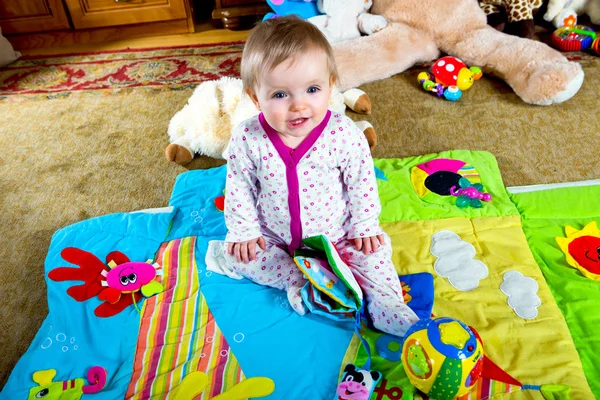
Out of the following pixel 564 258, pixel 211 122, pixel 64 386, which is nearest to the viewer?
pixel 64 386

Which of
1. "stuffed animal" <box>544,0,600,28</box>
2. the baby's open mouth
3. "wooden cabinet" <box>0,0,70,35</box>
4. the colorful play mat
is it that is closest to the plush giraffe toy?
"stuffed animal" <box>544,0,600,28</box>

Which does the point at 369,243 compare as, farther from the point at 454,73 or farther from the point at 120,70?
the point at 120,70

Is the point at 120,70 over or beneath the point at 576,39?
beneath

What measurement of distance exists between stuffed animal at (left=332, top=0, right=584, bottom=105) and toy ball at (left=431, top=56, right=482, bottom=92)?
107mm

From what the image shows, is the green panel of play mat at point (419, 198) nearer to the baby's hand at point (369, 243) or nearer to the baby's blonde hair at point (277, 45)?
the baby's hand at point (369, 243)

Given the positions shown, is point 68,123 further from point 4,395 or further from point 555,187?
point 555,187

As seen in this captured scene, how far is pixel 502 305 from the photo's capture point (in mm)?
994

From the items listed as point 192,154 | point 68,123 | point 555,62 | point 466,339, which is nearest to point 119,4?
point 68,123

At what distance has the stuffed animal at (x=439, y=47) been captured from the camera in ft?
5.54

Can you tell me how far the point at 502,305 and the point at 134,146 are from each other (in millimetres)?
1208

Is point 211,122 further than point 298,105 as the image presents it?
Yes

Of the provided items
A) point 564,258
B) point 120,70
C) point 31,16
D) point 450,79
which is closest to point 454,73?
point 450,79

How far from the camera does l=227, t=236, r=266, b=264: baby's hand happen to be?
3.31ft

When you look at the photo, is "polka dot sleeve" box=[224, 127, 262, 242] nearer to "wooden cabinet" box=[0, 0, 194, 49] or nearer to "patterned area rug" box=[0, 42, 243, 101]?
"patterned area rug" box=[0, 42, 243, 101]
